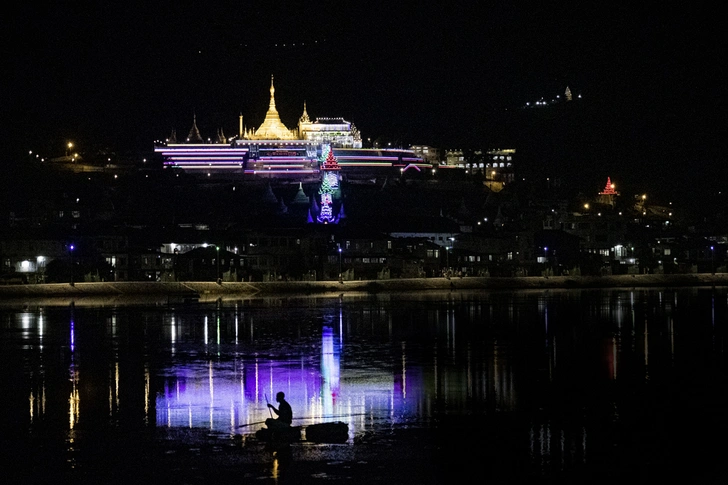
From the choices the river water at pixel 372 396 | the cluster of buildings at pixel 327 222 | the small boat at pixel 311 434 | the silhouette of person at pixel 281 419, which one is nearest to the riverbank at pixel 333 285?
the cluster of buildings at pixel 327 222

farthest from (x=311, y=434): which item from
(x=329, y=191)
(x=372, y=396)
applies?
(x=329, y=191)

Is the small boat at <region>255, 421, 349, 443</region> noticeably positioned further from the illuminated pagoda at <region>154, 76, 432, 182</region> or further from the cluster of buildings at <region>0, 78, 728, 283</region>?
the illuminated pagoda at <region>154, 76, 432, 182</region>

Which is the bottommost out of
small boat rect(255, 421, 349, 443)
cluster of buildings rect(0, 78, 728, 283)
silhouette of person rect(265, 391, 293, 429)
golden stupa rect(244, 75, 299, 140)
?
small boat rect(255, 421, 349, 443)

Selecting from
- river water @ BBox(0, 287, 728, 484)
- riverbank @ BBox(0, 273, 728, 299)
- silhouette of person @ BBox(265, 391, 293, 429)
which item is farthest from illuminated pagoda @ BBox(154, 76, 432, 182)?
silhouette of person @ BBox(265, 391, 293, 429)

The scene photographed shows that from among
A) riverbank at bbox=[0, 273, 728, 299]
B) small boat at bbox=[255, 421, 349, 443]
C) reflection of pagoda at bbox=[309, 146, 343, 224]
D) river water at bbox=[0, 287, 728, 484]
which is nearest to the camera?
river water at bbox=[0, 287, 728, 484]

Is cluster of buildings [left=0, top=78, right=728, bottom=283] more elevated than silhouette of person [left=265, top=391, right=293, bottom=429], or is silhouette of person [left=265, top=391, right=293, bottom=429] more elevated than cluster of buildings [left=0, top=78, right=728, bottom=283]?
cluster of buildings [left=0, top=78, right=728, bottom=283]

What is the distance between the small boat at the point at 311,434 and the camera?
1800 centimetres

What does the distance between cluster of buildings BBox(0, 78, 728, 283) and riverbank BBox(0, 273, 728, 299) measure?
2.47 meters

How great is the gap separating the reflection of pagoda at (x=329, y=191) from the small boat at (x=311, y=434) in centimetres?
6280

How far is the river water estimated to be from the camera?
55.1 feet

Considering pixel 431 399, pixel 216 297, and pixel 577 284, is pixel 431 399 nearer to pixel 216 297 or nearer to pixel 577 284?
pixel 216 297

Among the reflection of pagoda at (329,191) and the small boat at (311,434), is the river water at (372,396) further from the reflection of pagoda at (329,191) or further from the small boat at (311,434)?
the reflection of pagoda at (329,191)

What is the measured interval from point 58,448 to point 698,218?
10546 centimetres

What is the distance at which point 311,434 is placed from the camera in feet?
59.6
